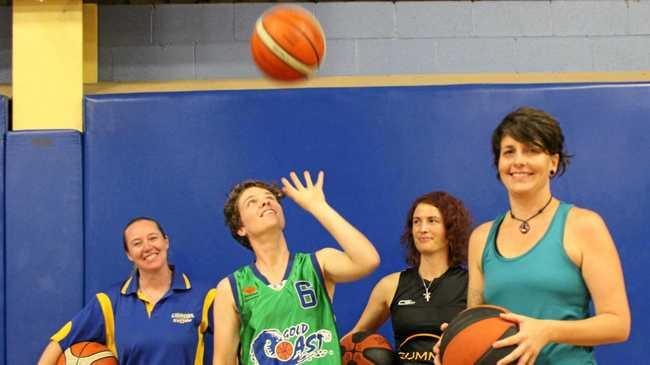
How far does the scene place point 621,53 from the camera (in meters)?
5.08

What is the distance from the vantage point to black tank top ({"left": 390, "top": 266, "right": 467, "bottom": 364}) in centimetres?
327

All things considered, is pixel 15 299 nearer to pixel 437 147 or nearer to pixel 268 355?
pixel 268 355

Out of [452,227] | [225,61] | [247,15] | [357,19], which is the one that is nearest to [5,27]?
[225,61]

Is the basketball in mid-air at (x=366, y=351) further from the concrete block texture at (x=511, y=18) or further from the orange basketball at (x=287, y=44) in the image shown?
the concrete block texture at (x=511, y=18)

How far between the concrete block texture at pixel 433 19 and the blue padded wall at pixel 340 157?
94 centimetres

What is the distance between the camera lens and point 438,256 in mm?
3469

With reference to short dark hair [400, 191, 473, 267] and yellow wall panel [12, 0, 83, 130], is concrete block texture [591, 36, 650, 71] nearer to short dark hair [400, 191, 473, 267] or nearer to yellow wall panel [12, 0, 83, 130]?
short dark hair [400, 191, 473, 267]

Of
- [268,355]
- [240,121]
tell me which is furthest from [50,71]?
[268,355]

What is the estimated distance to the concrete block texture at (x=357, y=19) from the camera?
513 cm

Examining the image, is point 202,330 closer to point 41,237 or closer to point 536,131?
point 41,237

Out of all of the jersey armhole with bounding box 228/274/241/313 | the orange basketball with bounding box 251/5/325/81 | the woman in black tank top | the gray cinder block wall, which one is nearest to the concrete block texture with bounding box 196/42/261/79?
the gray cinder block wall

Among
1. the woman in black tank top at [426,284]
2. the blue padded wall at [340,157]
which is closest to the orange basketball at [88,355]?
the blue padded wall at [340,157]

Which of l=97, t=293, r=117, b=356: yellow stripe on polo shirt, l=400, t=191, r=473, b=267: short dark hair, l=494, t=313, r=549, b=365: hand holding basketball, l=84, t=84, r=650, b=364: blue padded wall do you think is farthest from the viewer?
l=84, t=84, r=650, b=364: blue padded wall

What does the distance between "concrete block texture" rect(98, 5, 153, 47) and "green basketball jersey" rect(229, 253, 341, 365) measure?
2.60 m
